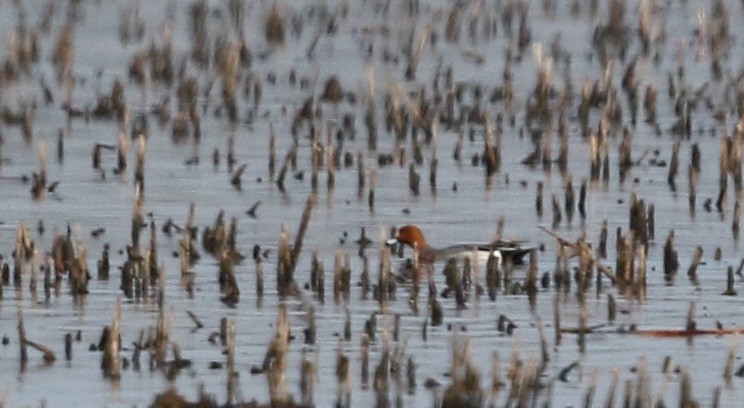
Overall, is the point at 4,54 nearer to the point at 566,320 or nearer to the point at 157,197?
the point at 157,197

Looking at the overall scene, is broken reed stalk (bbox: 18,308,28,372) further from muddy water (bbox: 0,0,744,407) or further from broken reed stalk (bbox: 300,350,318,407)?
broken reed stalk (bbox: 300,350,318,407)

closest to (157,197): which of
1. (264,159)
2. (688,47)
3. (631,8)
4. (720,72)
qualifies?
(264,159)

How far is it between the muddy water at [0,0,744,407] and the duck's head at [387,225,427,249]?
5.7 inches

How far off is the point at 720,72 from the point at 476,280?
35.1 feet

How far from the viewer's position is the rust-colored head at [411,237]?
12.4m

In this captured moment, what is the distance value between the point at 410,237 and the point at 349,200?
2.14 m

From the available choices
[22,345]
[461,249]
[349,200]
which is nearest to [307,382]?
[22,345]

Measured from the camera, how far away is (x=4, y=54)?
75.4ft

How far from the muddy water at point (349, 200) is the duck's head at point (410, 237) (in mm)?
145

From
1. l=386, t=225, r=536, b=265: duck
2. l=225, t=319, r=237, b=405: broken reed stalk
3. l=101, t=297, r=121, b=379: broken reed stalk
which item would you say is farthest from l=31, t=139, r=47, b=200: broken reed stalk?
l=225, t=319, r=237, b=405: broken reed stalk

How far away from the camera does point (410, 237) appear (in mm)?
12398

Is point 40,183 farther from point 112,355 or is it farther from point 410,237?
point 112,355

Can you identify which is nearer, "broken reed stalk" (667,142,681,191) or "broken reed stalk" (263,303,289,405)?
"broken reed stalk" (263,303,289,405)

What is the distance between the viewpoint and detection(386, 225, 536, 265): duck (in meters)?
11.6
